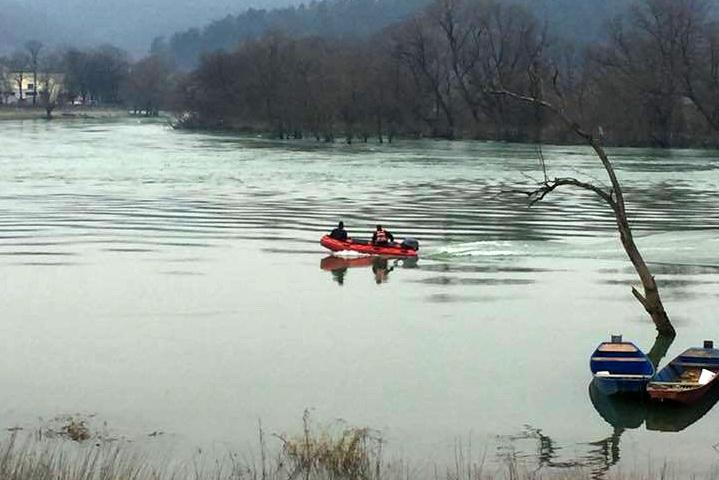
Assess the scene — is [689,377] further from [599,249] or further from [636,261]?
[599,249]

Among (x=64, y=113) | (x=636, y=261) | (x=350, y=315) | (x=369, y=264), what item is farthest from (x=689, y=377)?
(x=64, y=113)

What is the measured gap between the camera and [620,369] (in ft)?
49.6

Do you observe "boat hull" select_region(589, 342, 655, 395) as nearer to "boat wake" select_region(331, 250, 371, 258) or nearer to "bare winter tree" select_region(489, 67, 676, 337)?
"bare winter tree" select_region(489, 67, 676, 337)

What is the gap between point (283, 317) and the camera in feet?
65.5

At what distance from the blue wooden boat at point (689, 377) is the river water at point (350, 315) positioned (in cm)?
24

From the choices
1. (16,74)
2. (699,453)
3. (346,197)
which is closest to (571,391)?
(699,453)

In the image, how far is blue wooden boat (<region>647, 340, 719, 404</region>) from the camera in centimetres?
1453

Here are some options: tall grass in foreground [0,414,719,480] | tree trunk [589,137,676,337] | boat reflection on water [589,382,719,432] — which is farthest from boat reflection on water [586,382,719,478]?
tree trunk [589,137,676,337]

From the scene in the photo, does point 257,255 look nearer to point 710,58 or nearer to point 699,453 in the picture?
point 699,453

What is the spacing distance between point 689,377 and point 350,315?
6.53 metres

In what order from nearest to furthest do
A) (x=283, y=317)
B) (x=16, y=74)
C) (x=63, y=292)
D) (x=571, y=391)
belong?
(x=571, y=391) < (x=283, y=317) < (x=63, y=292) < (x=16, y=74)

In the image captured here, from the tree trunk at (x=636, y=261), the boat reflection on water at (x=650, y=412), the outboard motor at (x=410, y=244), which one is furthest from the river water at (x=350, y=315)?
the outboard motor at (x=410, y=244)

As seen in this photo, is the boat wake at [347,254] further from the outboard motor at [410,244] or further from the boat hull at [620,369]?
the boat hull at [620,369]

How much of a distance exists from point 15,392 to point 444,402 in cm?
514
